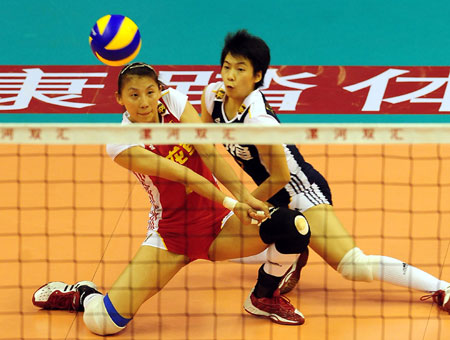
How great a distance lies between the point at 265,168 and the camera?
4.54m

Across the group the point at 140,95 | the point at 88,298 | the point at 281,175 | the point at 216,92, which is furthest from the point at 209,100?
the point at 88,298

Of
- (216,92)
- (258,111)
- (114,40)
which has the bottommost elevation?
(258,111)

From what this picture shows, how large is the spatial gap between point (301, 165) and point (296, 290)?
78cm

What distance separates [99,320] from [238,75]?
1519mm

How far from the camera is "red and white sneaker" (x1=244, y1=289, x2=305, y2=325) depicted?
440 centimetres

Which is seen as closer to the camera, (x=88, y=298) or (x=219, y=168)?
(x=219, y=168)

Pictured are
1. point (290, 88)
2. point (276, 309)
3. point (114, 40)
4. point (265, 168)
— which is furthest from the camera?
point (290, 88)

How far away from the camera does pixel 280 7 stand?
7812 millimetres

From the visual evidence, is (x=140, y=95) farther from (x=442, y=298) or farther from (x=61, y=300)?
(x=442, y=298)

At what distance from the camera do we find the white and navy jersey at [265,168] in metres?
4.42

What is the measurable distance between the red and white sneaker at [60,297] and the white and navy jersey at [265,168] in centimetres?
116

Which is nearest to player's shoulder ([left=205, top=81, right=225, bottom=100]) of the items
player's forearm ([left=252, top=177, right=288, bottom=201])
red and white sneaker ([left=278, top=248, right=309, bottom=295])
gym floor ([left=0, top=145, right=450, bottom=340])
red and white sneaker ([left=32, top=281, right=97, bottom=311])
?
player's forearm ([left=252, top=177, right=288, bottom=201])

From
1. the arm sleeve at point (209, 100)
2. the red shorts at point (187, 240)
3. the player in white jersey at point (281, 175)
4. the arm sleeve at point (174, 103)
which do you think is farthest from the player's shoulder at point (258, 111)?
the red shorts at point (187, 240)

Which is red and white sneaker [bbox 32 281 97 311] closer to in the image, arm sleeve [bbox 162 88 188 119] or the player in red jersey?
the player in red jersey
